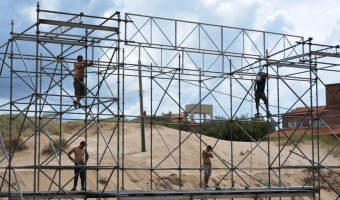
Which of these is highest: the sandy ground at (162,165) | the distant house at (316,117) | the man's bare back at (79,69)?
the man's bare back at (79,69)

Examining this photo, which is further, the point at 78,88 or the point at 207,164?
the point at 207,164

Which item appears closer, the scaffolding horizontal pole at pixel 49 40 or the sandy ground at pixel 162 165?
the scaffolding horizontal pole at pixel 49 40

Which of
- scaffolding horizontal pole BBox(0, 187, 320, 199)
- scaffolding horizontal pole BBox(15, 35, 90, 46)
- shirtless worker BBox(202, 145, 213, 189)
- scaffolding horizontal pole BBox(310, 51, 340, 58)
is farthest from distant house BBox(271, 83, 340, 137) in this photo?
scaffolding horizontal pole BBox(15, 35, 90, 46)

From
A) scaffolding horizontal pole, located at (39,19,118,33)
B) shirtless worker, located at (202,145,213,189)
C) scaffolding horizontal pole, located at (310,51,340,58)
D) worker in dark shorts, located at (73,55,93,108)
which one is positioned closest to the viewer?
scaffolding horizontal pole, located at (39,19,118,33)

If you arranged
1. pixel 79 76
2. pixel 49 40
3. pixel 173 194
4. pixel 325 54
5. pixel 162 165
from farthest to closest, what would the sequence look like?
1. pixel 162 165
2. pixel 325 54
3. pixel 173 194
4. pixel 79 76
5. pixel 49 40

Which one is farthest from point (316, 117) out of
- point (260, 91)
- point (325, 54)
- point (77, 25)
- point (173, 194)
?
point (77, 25)

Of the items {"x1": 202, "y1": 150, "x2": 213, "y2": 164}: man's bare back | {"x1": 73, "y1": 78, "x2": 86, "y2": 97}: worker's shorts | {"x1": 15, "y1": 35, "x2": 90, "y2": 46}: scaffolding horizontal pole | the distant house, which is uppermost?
{"x1": 15, "y1": 35, "x2": 90, "y2": 46}: scaffolding horizontal pole

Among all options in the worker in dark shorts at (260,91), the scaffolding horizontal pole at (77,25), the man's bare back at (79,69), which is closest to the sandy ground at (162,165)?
the worker in dark shorts at (260,91)

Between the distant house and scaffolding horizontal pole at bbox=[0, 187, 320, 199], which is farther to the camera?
the distant house

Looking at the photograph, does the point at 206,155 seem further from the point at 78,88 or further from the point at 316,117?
the point at 78,88

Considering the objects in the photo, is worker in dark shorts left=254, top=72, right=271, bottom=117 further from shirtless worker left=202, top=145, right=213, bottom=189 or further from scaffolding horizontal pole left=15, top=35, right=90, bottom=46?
scaffolding horizontal pole left=15, top=35, right=90, bottom=46

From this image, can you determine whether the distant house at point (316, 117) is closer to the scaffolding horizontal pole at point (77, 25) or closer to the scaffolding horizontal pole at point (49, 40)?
the scaffolding horizontal pole at point (77, 25)

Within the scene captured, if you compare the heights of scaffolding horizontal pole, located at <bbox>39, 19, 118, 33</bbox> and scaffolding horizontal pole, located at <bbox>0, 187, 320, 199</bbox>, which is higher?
scaffolding horizontal pole, located at <bbox>39, 19, 118, 33</bbox>

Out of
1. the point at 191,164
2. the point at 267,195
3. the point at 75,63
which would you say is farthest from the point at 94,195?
the point at 191,164
